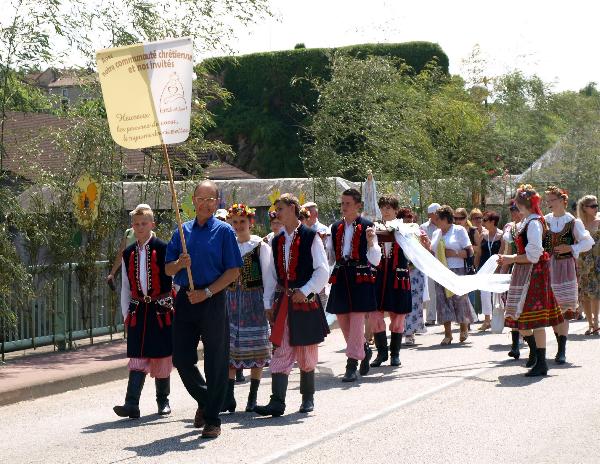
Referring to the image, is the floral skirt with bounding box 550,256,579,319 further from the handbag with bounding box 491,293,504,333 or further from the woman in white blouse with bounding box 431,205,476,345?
the woman in white blouse with bounding box 431,205,476,345

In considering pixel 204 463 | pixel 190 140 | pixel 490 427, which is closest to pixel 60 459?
pixel 204 463

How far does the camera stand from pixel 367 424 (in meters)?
9.89

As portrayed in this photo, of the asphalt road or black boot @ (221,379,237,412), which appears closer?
the asphalt road

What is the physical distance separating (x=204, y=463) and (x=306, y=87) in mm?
44446

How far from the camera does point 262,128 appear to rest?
5197 centimetres

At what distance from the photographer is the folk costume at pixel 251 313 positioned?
35.6 ft

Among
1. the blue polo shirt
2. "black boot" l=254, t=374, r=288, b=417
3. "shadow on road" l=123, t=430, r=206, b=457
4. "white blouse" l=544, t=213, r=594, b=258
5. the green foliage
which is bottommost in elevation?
"shadow on road" l=123, t=430, r=206, b=457

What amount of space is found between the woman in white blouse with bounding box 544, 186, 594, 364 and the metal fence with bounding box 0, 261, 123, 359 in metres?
6.10

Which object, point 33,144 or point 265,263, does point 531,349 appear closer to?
point 265,263

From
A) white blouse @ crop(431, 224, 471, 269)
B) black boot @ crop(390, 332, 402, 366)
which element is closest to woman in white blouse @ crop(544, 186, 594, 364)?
white blouse @ crop(431, 224, 471, 269)

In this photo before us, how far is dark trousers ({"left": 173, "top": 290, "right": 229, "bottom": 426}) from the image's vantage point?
956 centimetres

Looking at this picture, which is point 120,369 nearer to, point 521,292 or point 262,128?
point 521,292

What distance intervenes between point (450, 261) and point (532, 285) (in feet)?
15.0

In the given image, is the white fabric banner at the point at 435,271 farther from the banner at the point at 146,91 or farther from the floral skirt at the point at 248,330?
the banner at the point at 146,91
